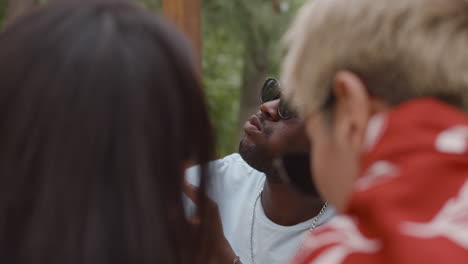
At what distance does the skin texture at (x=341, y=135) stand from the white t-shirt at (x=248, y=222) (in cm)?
120

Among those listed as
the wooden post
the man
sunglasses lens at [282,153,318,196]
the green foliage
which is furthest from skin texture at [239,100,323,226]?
the green foliage

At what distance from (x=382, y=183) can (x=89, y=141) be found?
0.47 meters

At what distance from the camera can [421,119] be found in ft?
3.93

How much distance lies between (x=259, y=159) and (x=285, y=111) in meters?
0.20

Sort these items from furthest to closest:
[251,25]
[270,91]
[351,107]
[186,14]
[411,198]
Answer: [251,25] < [186,14] < [270,91] < [351,107] < [411,198]

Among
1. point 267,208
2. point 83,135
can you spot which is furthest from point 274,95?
point 83,135

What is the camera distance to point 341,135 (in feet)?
4.30

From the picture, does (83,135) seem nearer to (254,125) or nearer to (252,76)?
(254,125)

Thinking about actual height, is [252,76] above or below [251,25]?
below

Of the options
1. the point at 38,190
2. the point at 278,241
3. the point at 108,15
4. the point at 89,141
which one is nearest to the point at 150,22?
the point at 108,15

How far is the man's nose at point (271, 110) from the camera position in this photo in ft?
8.91

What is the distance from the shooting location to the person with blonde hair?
1150 millimetres

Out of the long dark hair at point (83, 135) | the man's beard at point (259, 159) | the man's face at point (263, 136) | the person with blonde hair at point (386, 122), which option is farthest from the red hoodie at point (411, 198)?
the man's beard at point (259, 159)

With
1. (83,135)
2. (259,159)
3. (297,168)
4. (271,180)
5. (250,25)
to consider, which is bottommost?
(250,25)
